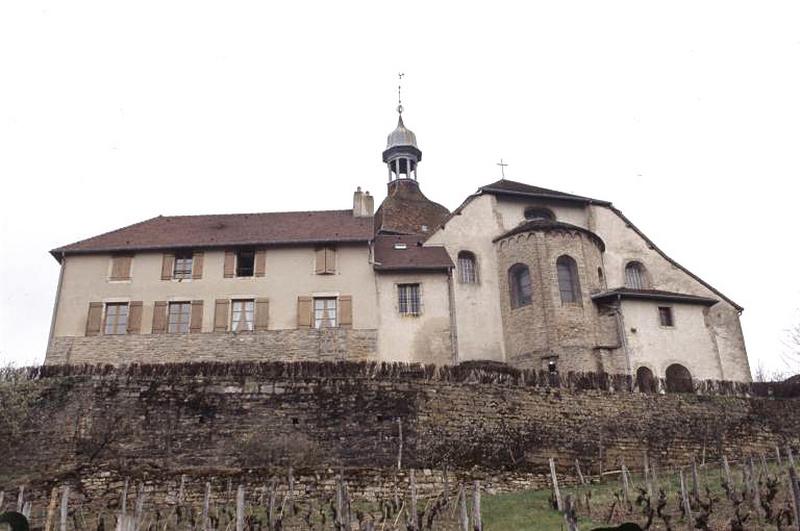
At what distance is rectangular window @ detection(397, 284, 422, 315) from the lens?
1120 inches

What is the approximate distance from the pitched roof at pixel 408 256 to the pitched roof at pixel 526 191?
3.89 meters

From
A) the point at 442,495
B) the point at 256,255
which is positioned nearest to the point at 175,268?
the point at 256,255

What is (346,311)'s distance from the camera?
1096 inches

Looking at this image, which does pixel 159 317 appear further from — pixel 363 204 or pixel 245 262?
pixel 363 204

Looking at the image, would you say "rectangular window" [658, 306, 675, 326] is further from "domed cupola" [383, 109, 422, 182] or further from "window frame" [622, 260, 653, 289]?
"domed cupola" [383, 109, 422, 182]

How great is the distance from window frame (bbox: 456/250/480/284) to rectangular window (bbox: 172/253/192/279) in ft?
34.8

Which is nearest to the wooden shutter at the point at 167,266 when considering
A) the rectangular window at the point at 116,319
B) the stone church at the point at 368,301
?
the stone church at the point at 368,301

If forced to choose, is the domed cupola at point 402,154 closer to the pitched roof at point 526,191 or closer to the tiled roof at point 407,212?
the tiled roof at point 407,212

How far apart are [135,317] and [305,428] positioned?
10.8 m

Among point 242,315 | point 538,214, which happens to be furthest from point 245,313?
point 538,214

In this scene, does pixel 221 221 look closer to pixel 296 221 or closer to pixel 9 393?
pixel 296 221

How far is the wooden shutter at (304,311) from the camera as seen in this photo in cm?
2753

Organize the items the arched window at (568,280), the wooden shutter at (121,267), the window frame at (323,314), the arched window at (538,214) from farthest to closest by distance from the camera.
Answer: the arched window at (538,214)
the arched window at (568,280)
the wooden shutter at (121,267)
the window frame at (323,314)

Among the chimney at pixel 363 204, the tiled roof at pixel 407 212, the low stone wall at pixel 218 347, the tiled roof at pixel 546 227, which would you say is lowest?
the low stone wall at pixel 218 347
